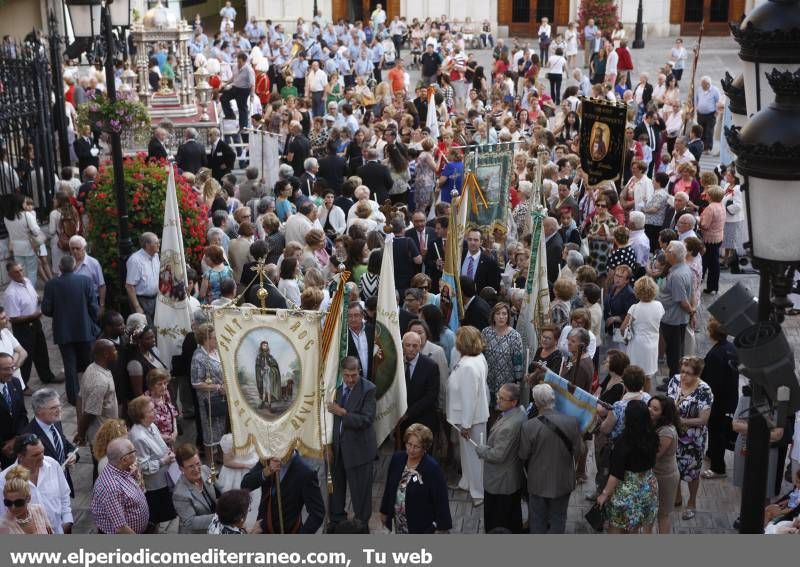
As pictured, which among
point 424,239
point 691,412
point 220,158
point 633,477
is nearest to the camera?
point 633,477

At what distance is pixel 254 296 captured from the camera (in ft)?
38.1

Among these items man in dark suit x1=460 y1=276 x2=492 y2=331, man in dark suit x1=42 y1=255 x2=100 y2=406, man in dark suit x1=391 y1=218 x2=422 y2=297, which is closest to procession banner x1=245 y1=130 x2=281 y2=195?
→ man in dark suit x1=391 y1=218 x2=422 y2=297

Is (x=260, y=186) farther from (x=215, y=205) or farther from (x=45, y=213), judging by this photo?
(x=45, y=213)

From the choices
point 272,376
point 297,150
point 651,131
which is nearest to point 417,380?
point 272,376

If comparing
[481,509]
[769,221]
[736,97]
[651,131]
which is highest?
[736,97]

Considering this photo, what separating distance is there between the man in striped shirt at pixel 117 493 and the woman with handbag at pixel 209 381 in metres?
1.86

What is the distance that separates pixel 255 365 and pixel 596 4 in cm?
3040

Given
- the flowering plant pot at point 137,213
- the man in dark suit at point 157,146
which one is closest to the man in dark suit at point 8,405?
the flowering plant pot at point 137,213

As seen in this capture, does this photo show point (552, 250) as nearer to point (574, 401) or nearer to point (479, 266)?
point (479, 266)

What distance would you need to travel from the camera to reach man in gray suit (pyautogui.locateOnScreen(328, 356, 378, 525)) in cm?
877

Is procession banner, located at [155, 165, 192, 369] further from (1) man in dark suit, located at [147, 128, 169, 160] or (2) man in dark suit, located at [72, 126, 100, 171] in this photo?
(2) man in dark suit, located at [72, 126, 100, 171]

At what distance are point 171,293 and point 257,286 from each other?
0.86m

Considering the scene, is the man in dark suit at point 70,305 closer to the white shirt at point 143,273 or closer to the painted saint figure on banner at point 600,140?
the white shirt at point 143,273

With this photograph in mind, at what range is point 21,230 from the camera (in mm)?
13883
